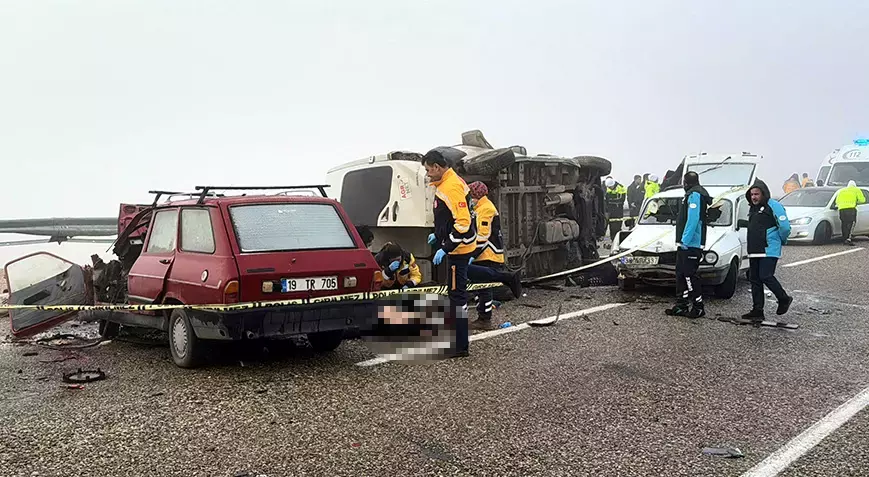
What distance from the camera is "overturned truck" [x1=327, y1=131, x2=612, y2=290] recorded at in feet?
30.7

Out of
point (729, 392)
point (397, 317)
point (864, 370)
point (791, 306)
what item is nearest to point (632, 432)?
point (729, 392)

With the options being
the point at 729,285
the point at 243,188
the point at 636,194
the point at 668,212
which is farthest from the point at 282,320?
the point at 636,194

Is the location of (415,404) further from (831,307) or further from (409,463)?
(831,307)

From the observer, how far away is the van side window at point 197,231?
235 inches


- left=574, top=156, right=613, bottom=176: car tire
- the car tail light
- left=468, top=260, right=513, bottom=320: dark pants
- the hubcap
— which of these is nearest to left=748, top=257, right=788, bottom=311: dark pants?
left=468, top=260, right=513, bottom=320: dark pants

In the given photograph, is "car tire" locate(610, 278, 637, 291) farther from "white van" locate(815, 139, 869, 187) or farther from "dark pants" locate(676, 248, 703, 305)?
"white van" locate(815, 139, 869, 187)

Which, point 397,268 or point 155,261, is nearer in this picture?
point 155,261

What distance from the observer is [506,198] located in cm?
1025

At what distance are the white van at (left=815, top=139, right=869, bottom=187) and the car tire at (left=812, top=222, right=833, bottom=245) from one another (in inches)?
158

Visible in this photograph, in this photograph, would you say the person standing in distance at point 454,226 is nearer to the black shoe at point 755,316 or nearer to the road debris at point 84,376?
the road debris at point 84,376

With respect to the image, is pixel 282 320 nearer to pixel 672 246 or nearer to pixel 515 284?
pixel 515 284

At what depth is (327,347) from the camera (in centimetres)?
671

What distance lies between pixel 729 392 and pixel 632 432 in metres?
1.31

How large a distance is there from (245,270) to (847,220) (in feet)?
47.8
